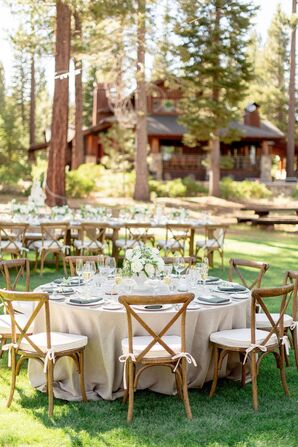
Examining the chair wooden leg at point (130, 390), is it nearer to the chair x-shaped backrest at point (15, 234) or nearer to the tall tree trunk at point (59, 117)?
the chair x-shaped backrest at point (15, 234)

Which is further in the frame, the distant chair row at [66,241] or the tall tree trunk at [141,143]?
the tall tree trunk at [141,143]

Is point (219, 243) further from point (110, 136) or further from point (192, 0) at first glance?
point (110, 136)

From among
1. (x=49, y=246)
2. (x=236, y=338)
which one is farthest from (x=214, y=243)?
(x=236, y=338)

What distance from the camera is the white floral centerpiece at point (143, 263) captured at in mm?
5926

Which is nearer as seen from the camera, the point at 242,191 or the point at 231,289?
the point at 231,289

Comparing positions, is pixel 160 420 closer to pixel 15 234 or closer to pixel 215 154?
pixel 15 234

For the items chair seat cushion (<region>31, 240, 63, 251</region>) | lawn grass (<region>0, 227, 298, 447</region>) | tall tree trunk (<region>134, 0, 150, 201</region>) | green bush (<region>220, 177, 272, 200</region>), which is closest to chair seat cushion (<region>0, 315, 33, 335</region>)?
lawn grass (<region>0, 227, 298, 447</region>)

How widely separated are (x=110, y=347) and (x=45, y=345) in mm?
537

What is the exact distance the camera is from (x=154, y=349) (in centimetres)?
507

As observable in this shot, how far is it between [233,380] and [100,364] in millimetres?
1342

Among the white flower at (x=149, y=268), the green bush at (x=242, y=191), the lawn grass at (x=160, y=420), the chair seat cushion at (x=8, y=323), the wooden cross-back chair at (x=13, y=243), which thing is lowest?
the lawn grass at (x=160, y=420)

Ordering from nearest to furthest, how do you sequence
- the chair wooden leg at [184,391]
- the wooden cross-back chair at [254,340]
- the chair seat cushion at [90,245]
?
the chair wooden leg at [184,391] → the wooden cross-back chair at [254,340] → the chair seat cushion at [90,245]

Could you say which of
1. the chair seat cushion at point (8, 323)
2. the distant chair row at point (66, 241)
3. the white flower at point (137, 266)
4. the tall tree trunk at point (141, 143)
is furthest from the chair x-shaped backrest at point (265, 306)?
the tall tree trunk at point (141, 143)

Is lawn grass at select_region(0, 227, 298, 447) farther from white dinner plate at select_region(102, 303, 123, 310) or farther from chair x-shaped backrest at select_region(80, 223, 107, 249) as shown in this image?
chair x-shaped backrest at select_region(80, 223, 107, 249)
